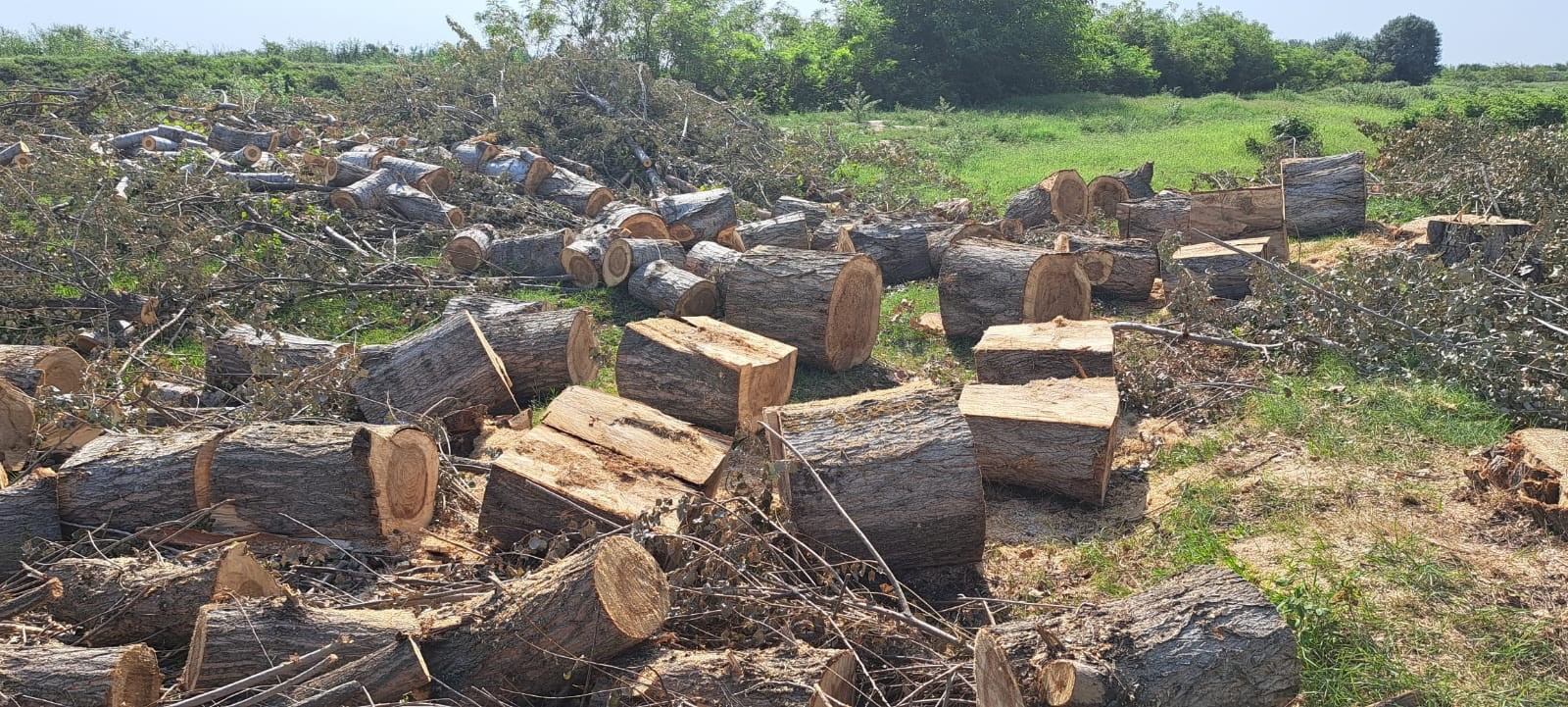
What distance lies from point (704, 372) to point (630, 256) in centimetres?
289

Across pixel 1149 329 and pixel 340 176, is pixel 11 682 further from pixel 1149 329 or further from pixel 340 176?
pixel 340 176

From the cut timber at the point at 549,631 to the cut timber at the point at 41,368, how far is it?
11.3ft

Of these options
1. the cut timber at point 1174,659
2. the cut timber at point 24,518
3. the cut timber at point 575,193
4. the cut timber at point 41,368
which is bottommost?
the cut timber at point 1174,659

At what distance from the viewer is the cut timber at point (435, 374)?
18.5 feet

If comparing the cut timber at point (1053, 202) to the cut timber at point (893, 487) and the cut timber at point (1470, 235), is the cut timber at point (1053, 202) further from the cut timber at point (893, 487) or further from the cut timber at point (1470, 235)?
the cut timber at point (893, 487)

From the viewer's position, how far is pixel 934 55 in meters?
23.7

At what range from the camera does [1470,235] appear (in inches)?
310

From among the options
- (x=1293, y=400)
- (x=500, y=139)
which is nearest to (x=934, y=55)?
(x=500, y=139)

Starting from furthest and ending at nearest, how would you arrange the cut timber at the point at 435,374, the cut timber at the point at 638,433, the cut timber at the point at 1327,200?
1. the cut timber at the point at 1327,200
2. the cut timber at the point at 435,374
3. the cut timber at the point at 638,433

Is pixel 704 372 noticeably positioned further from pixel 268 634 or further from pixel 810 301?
pixel 268 634

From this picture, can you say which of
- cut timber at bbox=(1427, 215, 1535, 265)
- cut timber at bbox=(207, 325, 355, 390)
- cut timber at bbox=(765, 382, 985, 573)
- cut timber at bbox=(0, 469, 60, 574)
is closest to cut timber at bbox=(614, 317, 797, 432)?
cut timber at bbox=(765, 382, 985, 573)

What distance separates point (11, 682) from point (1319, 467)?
17.1ft

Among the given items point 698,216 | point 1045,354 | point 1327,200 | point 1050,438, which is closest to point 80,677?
point 1050,438

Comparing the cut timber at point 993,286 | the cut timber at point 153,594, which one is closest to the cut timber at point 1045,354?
the cut timber at point 993,286
